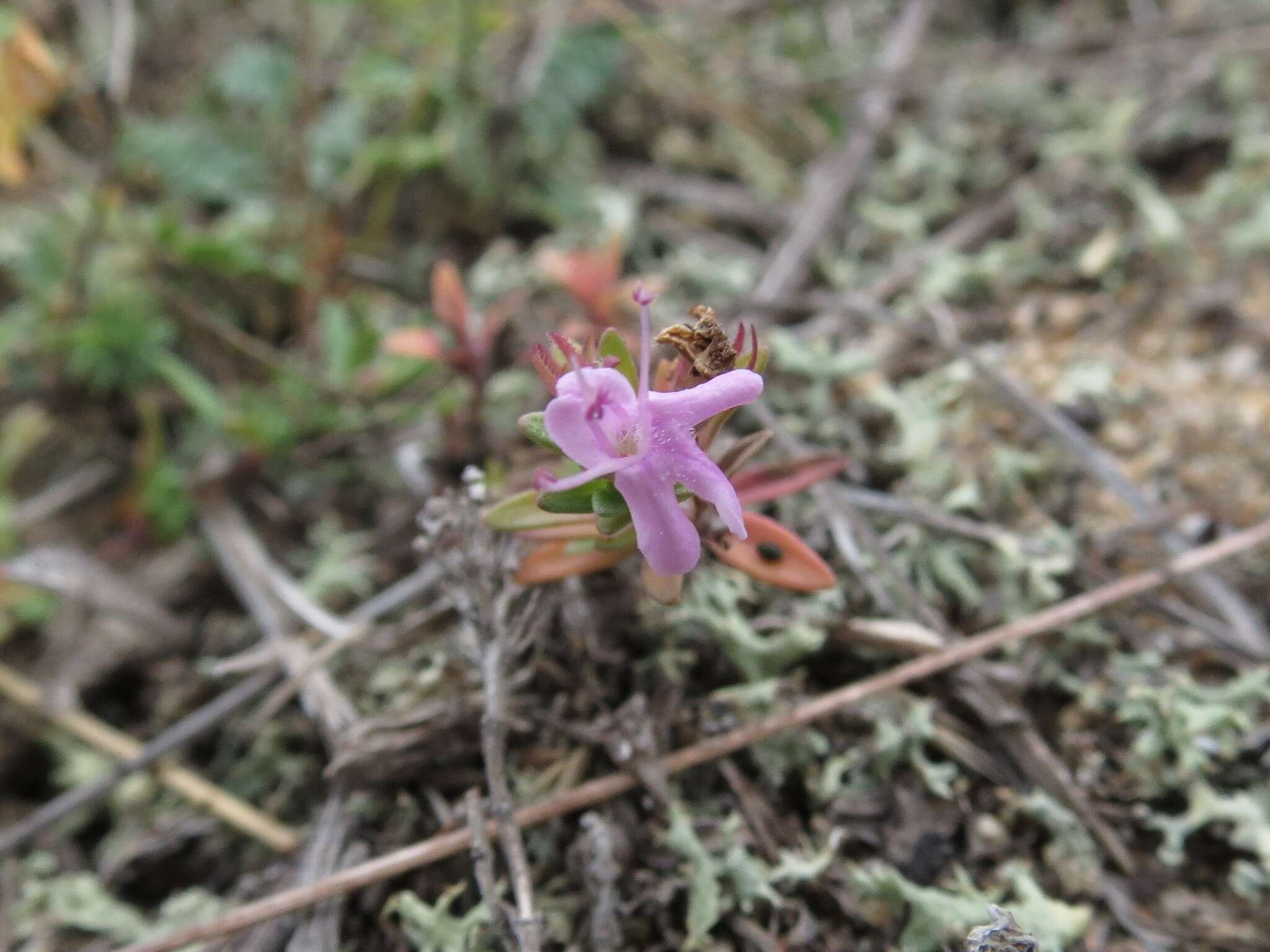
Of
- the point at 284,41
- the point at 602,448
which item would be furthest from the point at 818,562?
the point at 284,41

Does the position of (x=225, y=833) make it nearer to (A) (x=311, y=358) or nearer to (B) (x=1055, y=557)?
(A) (x=311, y=358)

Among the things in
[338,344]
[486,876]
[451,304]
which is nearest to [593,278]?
[451,304]

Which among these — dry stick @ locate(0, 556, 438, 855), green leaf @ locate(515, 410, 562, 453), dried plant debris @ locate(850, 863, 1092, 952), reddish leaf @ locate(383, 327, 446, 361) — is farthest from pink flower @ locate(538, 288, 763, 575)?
reddish leaf @ locate(383, 327, 446, 361)

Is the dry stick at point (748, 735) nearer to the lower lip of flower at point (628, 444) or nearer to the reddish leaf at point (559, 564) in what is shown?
the reddish leaf at point (559, 564)

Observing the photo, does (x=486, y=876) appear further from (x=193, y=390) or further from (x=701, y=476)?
(x=193, y=390)

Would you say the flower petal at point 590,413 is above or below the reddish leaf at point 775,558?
above

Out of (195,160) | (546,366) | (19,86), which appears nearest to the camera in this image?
(546,366)

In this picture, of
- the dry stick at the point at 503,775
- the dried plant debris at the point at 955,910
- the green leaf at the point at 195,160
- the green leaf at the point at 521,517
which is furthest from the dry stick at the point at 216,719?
the green leaf at the point at 195,160
